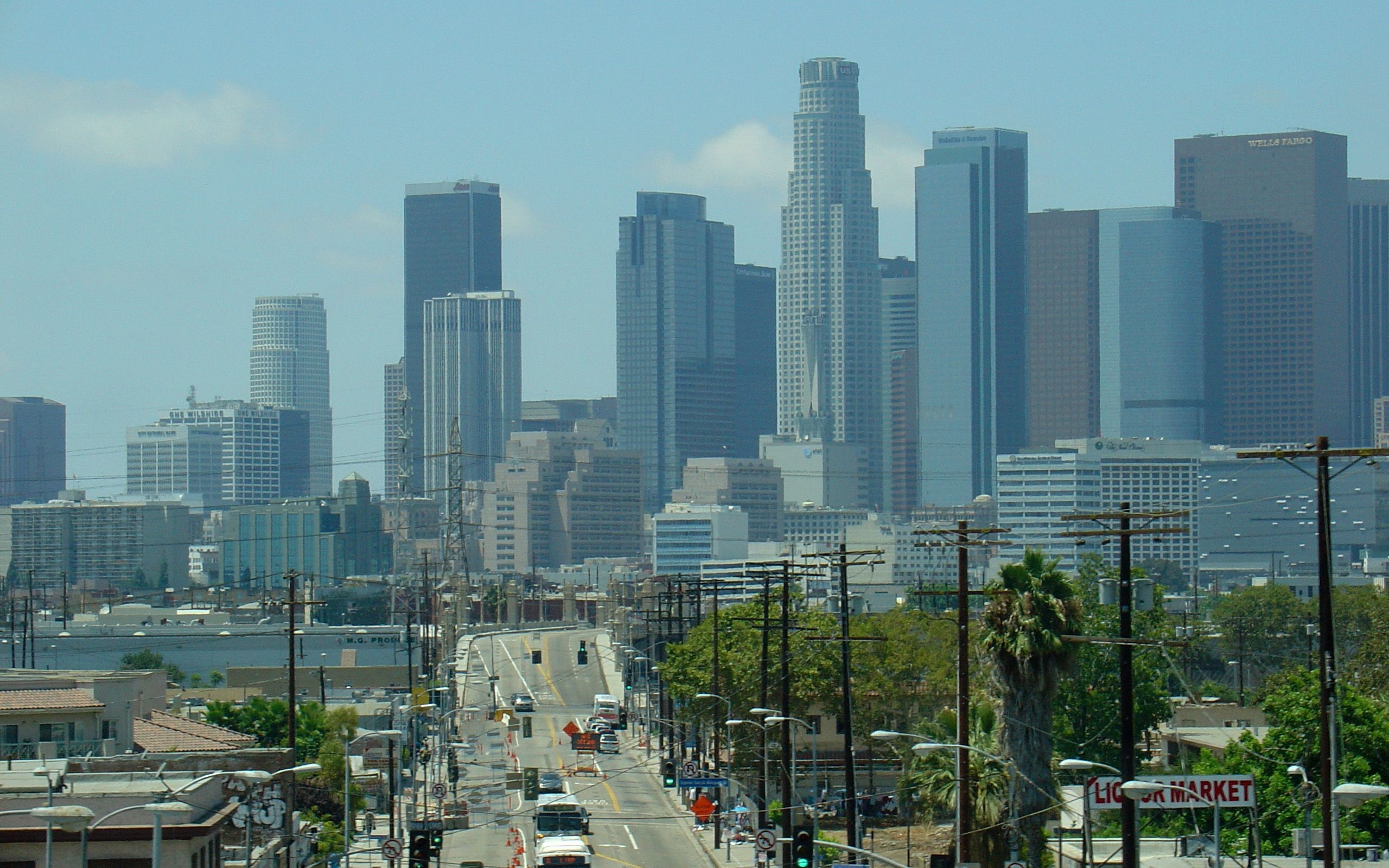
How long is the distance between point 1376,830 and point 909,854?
16672 millimetres

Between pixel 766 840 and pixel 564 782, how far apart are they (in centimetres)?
3309

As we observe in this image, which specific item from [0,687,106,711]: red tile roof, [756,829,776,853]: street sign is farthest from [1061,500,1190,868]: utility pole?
[0,687,106,711]: red tile roof

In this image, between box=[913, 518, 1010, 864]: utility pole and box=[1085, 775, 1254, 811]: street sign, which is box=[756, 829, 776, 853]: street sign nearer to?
box=[1085, 775, 1254, 811]: street sign

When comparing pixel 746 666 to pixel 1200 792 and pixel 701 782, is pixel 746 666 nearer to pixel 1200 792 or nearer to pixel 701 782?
pixel 701 782

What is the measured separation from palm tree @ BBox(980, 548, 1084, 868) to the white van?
16205mm

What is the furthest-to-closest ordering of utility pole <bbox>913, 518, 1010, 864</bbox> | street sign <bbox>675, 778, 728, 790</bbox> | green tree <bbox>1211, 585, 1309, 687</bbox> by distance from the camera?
green tree <bbox>1211, 585, 1309, 687</bbox>, street sign <bbox>675, 778, 728, 790</bbox>, utility pole <bbox>913, 518, 1010, 864</bbox>

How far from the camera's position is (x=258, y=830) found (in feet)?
184

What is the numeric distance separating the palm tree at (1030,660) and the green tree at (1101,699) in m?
24.9

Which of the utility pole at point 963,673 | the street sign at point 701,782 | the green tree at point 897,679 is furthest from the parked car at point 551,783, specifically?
the utility pole at point 963,673

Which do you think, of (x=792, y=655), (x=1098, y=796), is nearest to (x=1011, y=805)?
(x=1098, y=796)

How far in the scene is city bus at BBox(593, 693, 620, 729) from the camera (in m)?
125

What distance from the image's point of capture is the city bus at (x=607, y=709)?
125000 mm

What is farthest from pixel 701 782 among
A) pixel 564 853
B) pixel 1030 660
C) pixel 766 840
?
pixel 1030 660

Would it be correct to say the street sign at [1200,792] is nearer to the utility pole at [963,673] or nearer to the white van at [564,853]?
the utility pole at [963,673]
